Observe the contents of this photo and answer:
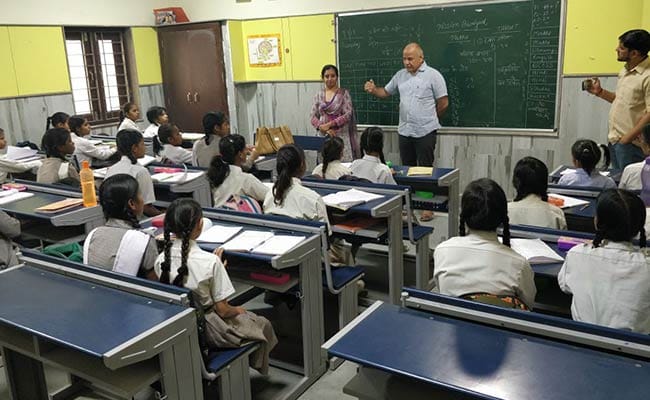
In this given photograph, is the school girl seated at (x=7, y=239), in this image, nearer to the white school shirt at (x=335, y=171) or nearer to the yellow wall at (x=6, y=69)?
the white school shirt at (x=335, y=171)

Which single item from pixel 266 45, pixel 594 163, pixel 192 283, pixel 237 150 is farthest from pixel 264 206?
pixel 266 45

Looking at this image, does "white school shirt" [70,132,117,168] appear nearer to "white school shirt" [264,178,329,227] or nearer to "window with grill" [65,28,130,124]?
"window with grill" [65,28,130,124]

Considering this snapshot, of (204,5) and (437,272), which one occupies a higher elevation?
(204,5)

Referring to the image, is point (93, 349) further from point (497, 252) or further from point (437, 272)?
point (497, 252)

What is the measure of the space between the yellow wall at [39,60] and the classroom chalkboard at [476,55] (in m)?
3.41

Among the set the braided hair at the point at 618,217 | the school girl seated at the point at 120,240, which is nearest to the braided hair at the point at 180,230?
the school girl seated at the point at 120,240

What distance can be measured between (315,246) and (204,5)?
6.09m

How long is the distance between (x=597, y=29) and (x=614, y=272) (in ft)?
12.6

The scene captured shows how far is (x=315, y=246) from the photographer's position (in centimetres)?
267

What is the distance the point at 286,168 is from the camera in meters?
3.09

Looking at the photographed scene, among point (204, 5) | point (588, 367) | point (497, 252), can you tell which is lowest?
point (588, 367)

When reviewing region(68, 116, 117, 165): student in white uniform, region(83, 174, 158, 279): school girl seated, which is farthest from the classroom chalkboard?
region(83, 174, 158, 279): school girl seated

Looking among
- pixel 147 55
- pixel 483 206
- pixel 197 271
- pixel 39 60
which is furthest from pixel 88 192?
pixel 147 55

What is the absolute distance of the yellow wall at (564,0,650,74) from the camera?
4820 mm
